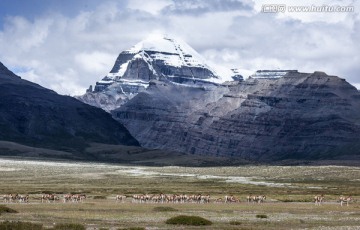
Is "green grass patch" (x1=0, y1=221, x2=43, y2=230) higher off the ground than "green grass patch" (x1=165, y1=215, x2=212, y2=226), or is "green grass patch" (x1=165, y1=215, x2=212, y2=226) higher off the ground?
"green grass patch" (x1=165, y1=215, x2=212, y2=226)

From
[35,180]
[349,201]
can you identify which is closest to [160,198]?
[349,201]

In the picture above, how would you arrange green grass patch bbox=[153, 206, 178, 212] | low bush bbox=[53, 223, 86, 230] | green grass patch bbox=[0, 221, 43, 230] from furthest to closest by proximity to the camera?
1. green grass patch bbox=[153, 206, 178, 212]
2. low bush bbox=[53, 223, 86, 230]
3. green grass patch bbox=[0, 221, 43, 230]

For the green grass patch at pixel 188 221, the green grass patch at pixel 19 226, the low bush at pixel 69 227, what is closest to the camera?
the green grass patch at pixel 19 226

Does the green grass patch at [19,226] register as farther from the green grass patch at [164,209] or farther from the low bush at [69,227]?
the green grass patch at [164,209]

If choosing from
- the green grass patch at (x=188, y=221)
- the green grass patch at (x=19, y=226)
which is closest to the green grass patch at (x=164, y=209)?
the green grass patch at (x=188, y=221)

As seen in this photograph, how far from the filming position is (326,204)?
9025cm

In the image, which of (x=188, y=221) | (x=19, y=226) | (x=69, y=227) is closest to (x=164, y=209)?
(x=188, y=221)

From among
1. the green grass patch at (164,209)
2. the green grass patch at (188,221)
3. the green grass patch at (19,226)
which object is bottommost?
the green grass patch at (19,226)

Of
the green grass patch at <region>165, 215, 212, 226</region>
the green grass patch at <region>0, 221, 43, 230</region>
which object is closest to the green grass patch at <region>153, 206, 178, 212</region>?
the green grass patch at <region>165, 215, 212, 226</region>

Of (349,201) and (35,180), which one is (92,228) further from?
(35,180)

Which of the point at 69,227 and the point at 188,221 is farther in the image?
the point at 188,221

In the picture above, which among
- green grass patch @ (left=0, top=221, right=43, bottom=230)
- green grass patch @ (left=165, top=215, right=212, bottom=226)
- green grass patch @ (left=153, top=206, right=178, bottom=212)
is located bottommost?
green grass patch @ (left=0, top=221, right=43, bottom=230)

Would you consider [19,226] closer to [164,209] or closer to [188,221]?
[188,221]

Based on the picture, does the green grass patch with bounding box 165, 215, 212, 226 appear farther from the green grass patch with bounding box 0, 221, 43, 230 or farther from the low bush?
the green grass patch with bounding box 0, 221, 43, 230
